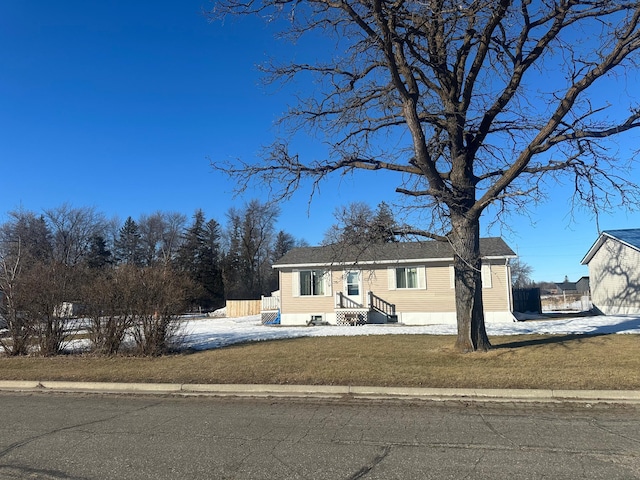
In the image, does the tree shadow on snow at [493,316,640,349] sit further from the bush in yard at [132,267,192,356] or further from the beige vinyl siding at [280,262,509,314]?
the bush in yard at [132,267,192,356]

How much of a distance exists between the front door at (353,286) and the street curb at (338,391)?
664 inches

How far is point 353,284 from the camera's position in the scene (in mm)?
25391

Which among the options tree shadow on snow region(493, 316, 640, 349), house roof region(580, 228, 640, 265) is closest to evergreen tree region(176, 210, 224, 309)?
house roof region(580, 228, 640, 265)

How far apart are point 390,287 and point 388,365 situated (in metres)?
15.3

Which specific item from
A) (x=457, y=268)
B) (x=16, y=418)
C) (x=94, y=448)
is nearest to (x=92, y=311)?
(x=16, y=418)

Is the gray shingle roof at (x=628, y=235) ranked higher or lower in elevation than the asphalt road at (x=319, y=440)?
higher

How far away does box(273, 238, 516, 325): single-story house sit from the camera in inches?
933

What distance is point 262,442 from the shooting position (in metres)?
5.36

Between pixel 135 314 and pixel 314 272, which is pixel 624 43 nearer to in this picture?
pixel 135 314

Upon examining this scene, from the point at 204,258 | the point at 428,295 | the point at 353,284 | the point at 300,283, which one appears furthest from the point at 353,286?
the point at 204,258

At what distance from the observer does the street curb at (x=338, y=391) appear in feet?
23.9

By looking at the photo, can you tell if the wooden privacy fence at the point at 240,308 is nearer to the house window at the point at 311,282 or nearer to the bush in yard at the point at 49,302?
the house window at the point at 311,282

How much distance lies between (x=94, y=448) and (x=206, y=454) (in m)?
1.35

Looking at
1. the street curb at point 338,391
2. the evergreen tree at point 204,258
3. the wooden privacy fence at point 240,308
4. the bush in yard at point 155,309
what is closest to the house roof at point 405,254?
the bush in yard at point 155,309
